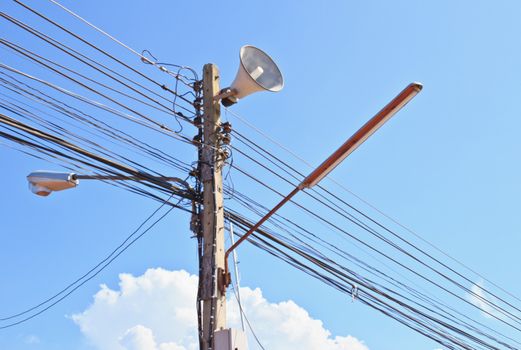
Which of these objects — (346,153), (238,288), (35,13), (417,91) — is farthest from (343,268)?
(35,13)

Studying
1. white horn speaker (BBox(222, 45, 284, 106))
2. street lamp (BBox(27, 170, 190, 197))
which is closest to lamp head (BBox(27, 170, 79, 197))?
street lamp (BBox(27, 170, 190, 197))

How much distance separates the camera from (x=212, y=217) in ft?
23.0

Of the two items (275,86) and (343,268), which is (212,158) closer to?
(275,86)

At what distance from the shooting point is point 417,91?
584 cm

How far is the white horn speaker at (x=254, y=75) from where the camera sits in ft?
24.9

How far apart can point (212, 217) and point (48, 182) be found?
5.87ft

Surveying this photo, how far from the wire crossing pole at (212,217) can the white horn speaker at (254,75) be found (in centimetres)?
36

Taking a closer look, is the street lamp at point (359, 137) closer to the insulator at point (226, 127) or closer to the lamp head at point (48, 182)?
the insulator at point (226, 127)

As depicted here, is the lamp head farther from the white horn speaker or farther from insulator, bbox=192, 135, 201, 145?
the white horn speaker

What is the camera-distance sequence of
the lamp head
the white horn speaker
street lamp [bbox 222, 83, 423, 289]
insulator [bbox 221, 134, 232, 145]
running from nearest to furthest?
1. street lamp [bbox 222, 83, 423, 289]
2. the lamp head
3. the white horn speaker
4. insulator [bbox 221, 134, 232, 145]

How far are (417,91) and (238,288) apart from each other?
296 cm

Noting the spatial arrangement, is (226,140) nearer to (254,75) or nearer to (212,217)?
(254,75)

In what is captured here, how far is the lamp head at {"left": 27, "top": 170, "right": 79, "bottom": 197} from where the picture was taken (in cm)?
636

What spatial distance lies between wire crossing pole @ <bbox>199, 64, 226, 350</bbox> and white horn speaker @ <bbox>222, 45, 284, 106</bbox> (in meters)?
0.36
